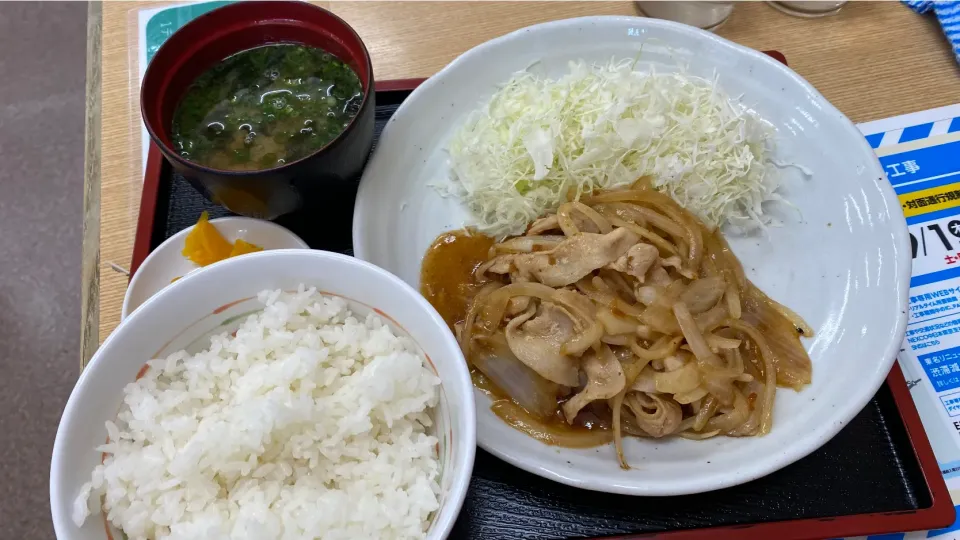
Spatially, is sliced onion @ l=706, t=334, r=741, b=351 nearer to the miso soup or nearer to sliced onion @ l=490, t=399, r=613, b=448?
sliced onion @ l=490, t=399, r=613, b=448

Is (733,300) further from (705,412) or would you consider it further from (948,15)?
(948,15)

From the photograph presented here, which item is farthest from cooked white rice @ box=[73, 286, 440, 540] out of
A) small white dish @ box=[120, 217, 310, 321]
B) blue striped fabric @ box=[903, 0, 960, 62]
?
blue striped fabric @ box=[903, 0, 960, 62]

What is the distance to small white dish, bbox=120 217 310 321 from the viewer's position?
1.90m

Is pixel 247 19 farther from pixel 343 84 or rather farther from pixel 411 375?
pixel 411 375

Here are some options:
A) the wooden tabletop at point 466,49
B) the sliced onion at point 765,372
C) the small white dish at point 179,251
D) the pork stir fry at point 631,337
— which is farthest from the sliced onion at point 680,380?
the wooden tabletop at point 466,49

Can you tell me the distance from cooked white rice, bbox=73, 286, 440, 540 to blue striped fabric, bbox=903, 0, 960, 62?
246 centimetres

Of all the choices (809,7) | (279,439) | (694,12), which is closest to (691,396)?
(279,439)

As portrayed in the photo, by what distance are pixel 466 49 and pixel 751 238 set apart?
4.41 ft

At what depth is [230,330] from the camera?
1.46m

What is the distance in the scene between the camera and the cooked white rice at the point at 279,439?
120 centimetres

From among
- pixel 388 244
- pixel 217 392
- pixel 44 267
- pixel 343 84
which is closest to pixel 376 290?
pixel 217 392

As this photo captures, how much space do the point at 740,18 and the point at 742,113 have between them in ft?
2.58

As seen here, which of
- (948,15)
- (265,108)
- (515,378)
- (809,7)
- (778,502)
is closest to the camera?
(778,502)

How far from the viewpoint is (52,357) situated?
3.39 metres
